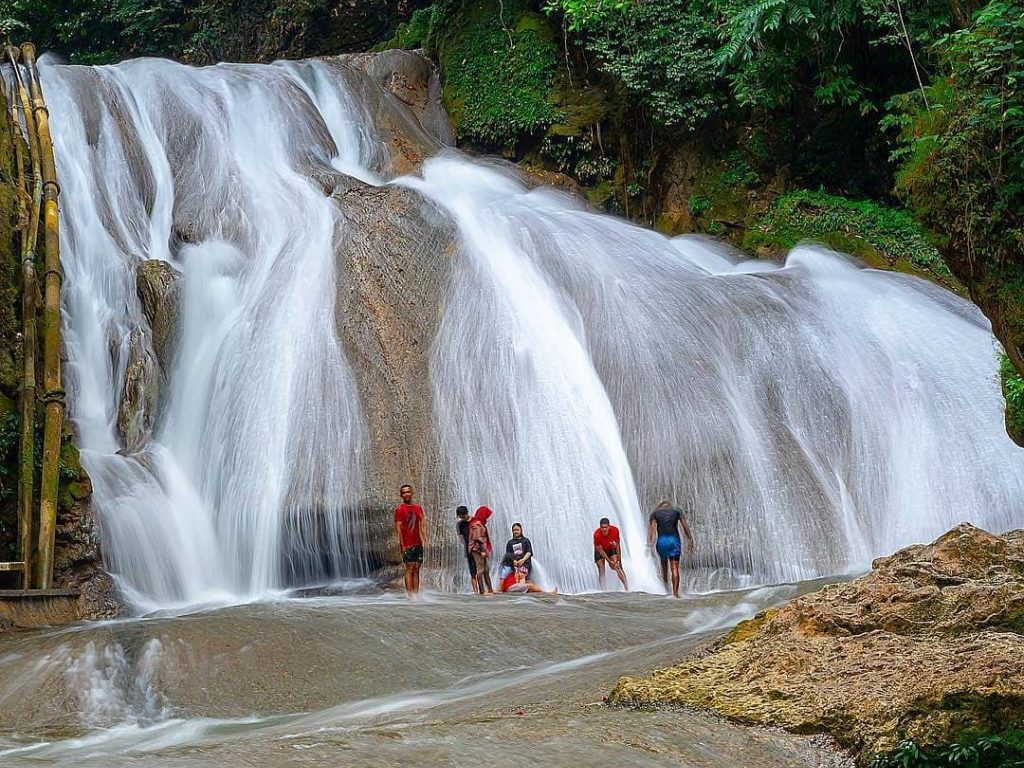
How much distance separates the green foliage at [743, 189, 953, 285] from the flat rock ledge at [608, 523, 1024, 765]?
14737mm

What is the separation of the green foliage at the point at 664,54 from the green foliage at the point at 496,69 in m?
1.26

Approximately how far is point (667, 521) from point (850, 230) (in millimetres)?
10938

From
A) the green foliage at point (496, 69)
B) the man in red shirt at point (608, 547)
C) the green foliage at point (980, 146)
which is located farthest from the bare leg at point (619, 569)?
the green foliage at point (496, 69)

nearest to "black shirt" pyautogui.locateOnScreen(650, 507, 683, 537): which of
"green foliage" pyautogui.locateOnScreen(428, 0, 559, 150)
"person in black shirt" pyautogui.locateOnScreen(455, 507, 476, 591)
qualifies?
"person in black shirt" pyautogui.locateOnScreen(455, 507, 476, 591)

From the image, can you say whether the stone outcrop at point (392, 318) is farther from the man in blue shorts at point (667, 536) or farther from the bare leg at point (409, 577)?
the man in blue shorts at point (667, 536)

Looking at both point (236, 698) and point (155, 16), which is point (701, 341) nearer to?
point (236, 698)

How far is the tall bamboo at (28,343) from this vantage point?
37.6ft

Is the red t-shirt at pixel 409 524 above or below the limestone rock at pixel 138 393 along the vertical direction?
below

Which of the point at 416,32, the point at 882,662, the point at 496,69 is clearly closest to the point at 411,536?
the point at 882,662

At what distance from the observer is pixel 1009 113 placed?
9938 mm

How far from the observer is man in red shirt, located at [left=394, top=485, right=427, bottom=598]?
12211 millimetres

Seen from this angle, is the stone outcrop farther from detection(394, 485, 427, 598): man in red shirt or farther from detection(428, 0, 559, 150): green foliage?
detection(428, 0, 559, 150): green foliage

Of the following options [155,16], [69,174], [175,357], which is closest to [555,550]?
[175,357]

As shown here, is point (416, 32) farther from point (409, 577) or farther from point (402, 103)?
point (409, 577)
